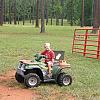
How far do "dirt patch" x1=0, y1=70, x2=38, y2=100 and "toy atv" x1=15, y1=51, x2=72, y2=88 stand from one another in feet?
0.81

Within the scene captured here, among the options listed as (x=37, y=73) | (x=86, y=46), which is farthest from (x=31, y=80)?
(x=86, y=46)

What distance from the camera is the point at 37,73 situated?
906cm

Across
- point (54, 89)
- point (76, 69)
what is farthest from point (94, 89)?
point (76, 69)

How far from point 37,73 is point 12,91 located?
88cm

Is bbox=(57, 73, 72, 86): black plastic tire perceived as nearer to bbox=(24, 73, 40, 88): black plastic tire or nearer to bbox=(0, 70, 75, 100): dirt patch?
bbox=(24, 73, 40, 88): black plastic tire

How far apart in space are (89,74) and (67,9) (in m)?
87.9

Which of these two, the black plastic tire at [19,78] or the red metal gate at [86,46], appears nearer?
the black plastic tire at [19,78]

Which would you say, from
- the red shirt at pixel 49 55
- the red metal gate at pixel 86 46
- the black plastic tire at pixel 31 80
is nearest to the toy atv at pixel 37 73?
the black plastic tire at pixel 31 80

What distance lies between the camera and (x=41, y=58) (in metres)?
9.09

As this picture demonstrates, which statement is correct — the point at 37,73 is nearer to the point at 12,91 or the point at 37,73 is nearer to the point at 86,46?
the point at 12,91

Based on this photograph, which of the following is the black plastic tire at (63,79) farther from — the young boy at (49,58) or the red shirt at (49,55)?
the red shirt at (49,55)

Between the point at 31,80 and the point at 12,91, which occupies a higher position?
the point at 31,80

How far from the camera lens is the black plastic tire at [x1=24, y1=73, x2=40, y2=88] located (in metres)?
8.69

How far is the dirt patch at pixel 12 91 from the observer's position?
7996 mm
